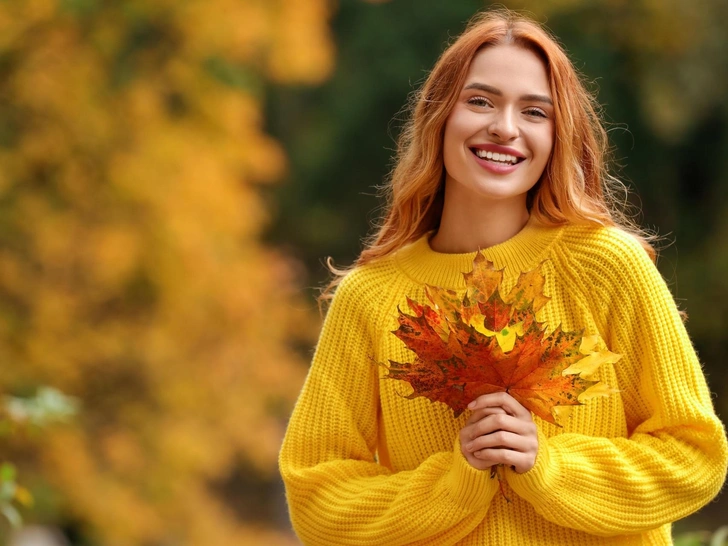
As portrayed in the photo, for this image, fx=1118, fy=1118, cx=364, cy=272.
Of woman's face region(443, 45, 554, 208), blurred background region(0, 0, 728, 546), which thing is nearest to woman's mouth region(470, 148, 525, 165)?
woman's face region(443, 45, 554, 208)

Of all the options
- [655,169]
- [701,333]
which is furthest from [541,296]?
[655,169]

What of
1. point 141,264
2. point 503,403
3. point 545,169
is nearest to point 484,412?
point 503,403

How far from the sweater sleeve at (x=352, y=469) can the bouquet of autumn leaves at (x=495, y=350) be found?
198mm

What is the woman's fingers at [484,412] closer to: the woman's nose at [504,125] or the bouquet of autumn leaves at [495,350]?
the bouquet of autumn leaves at [495,350]

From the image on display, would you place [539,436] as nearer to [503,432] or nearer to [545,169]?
[503,432]

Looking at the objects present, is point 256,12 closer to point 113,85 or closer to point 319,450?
point 113,85

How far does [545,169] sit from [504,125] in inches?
7.8

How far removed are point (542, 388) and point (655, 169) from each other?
12.0 metres

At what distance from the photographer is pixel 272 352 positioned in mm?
8953

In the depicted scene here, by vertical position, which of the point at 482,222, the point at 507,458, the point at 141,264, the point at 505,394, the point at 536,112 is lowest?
the point at 507,458

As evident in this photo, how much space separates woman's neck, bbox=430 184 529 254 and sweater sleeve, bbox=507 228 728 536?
199mm

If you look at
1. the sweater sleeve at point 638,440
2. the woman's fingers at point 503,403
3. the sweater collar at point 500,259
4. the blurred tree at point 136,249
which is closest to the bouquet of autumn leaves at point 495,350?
the woman's fingers at point 503,403

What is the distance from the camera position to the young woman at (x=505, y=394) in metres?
2.25

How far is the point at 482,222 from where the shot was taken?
250 centimetres
